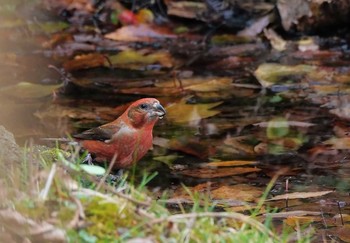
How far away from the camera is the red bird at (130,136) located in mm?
4770

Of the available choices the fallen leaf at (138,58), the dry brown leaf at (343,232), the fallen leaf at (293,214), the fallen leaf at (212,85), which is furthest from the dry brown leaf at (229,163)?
the fallen leaf at (138,58)

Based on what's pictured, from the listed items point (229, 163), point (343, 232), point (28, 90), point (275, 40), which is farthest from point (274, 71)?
point (343, 232)

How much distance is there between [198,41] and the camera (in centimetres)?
920

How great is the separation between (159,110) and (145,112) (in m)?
0.08

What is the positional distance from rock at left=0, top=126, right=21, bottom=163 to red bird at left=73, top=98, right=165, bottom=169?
102cm

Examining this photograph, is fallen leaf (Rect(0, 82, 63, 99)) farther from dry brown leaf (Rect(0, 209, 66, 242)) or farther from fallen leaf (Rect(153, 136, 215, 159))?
dry brown leaf (Rect(0, 209, 66, 242))

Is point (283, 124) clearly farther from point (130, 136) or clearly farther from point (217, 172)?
point (130, 136)

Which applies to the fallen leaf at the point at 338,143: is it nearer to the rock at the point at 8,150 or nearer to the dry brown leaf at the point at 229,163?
the dry brown leaf at the point at 229,163

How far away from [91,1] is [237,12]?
183 cm

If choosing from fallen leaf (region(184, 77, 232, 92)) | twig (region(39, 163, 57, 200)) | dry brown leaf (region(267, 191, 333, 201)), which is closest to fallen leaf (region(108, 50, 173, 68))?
fallen leaf (region(184, 77, 232, 92))

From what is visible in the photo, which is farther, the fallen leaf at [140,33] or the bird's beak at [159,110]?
the fallen leaf at [140,33]

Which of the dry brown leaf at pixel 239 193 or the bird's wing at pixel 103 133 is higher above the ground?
the bird's wing at pixel 103 133

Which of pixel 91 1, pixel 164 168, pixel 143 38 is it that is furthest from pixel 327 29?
pixel 164 168

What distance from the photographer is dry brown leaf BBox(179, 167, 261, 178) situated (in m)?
5.08
